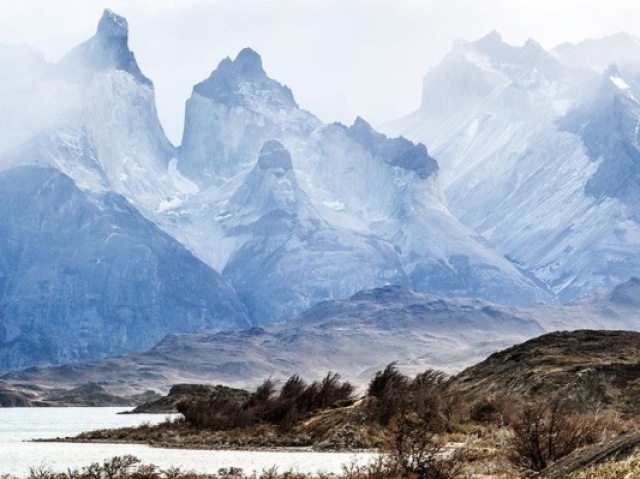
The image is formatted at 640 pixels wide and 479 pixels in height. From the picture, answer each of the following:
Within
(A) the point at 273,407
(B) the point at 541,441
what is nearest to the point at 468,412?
(A) the point at 273,407

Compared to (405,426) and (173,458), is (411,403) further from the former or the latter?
(173,458)

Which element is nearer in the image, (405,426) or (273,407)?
(405,426)

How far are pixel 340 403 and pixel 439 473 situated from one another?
3764 cm

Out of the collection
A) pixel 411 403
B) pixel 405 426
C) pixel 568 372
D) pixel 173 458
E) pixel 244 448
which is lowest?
pixel 173 458

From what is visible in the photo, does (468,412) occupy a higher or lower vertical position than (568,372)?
lower

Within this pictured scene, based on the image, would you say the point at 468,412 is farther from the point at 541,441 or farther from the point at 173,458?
the point at 541,441

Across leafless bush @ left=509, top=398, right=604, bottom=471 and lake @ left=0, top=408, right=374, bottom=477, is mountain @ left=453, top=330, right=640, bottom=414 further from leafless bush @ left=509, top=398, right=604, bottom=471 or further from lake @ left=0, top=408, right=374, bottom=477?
leafless bush @ left=509, top=398, right=604, bottom=471

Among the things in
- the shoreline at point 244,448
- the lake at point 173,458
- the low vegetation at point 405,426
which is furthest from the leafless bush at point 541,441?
the shoreline at point 244,448

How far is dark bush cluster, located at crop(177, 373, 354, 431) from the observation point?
217 feet

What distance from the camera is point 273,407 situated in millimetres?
67250

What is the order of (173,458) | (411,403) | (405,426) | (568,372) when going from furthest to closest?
(568,372) → (411,403) → (173,458) → (405,426)

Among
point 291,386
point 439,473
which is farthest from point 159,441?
point 439,473

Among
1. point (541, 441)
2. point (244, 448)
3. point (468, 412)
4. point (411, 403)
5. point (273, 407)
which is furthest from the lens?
point (273, 407)

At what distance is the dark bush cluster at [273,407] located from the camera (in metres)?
66.1
